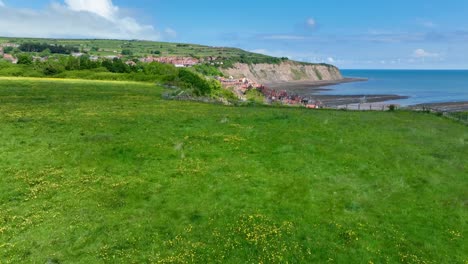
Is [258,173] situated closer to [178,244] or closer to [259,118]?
[178,244]

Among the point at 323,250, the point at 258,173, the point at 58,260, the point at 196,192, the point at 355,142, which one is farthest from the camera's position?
the point at 355,142

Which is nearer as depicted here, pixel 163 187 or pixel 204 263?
pixel 204 263

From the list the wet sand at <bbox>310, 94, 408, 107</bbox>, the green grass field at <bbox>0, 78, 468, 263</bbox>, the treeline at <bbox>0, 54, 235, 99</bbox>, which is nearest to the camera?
the green grass field at <bbox>0, 78, 468, 263</bbox>

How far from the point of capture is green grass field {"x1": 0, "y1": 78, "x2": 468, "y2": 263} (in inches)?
729

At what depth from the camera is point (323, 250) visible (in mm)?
18531

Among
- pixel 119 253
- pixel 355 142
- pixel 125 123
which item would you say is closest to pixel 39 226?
pixel 119 253

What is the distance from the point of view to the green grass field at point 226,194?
1852 centimetres

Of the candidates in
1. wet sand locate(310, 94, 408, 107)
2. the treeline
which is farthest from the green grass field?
wet sand locate(310, 94, 408, 107)

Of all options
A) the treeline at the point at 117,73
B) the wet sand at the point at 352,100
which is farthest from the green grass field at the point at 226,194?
the wet sand at the point at 352,100

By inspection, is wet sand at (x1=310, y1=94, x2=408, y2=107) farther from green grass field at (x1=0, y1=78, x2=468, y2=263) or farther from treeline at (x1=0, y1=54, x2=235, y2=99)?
green grass field at (x1=0, y1=78, x2=468, y2=263)

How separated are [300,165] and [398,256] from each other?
11.8 meters

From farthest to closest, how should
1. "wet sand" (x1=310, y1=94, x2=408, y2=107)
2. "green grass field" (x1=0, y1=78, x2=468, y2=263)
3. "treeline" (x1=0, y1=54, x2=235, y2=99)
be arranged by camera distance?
"wet sand" (x1=310, y1=94, x2=408, y2=107)
"treeline" (x1=0, y1=54, x2=235, y2=99)
"green grass field" (x1=0, y1=78, x2=468, y2=263)

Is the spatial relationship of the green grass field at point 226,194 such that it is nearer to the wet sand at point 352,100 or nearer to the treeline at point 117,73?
the treeline at point 117,73

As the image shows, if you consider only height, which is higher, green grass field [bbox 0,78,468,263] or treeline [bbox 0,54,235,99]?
treeline [bbox 0,54,235,99]
